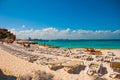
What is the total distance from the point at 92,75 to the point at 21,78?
401 cm

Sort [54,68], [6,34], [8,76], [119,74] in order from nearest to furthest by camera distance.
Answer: [8,76] < [119,74] < [54,68] < [6,34]

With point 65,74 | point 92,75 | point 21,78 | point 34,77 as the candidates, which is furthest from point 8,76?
point 92,75

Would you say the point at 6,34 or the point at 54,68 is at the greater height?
the point at 6,34

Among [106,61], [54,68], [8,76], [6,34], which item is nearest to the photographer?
[8,76]

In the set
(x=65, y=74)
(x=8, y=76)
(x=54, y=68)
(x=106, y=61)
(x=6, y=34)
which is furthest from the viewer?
(x=6, y=34)

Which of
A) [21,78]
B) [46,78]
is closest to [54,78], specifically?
[46,78]

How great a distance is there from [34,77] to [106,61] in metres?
7.74

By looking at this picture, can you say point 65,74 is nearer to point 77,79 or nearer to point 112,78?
point 77,79

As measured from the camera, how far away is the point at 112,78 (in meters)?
8.16

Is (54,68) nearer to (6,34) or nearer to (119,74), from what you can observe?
(119,74)

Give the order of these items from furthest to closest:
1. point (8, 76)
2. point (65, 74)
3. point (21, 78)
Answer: point (65, 74)
point (8, 76)
point (21, 78)

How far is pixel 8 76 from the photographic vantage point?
7.75 meters

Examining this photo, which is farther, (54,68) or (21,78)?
(54,68)

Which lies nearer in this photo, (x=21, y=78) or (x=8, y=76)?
(x=21, y=78)
